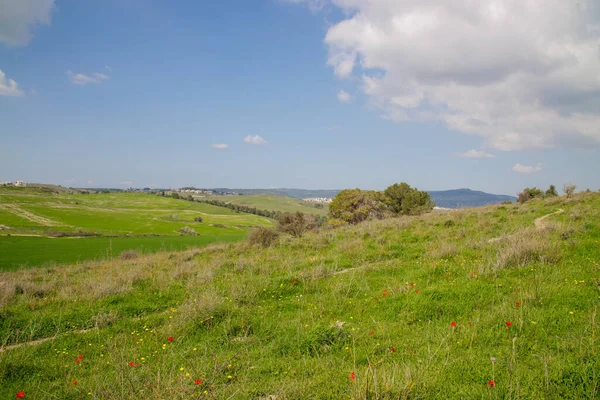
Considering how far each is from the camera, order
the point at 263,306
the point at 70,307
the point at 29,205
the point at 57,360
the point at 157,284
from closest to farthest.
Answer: the point at 57,360 → the point at 263,306 → the point at 70,307 → the point at 157,284 → the point at 29,205

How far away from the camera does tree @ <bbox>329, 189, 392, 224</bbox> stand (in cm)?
4741

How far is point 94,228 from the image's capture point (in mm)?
71812

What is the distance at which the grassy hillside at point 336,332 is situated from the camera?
3547mm

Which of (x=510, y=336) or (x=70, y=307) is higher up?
(x=510, y=336)

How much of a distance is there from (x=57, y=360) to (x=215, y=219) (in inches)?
4112

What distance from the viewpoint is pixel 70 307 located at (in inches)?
323

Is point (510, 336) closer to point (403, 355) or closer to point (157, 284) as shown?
point (403, 355)

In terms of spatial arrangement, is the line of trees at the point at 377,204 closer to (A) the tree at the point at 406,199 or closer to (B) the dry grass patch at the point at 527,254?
(A) the tree at the point at 406,199

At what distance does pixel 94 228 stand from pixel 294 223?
210ft

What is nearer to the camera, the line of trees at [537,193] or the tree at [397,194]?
the line of trees at [537,193]

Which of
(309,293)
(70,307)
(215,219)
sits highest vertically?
(309,293)

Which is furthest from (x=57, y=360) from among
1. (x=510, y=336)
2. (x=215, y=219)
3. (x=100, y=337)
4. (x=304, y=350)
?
(x=215, y=219)

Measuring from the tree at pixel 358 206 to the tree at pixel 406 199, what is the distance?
5.69 ft

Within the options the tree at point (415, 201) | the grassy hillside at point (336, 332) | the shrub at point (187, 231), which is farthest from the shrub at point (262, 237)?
the shrub at point (187, 231)
